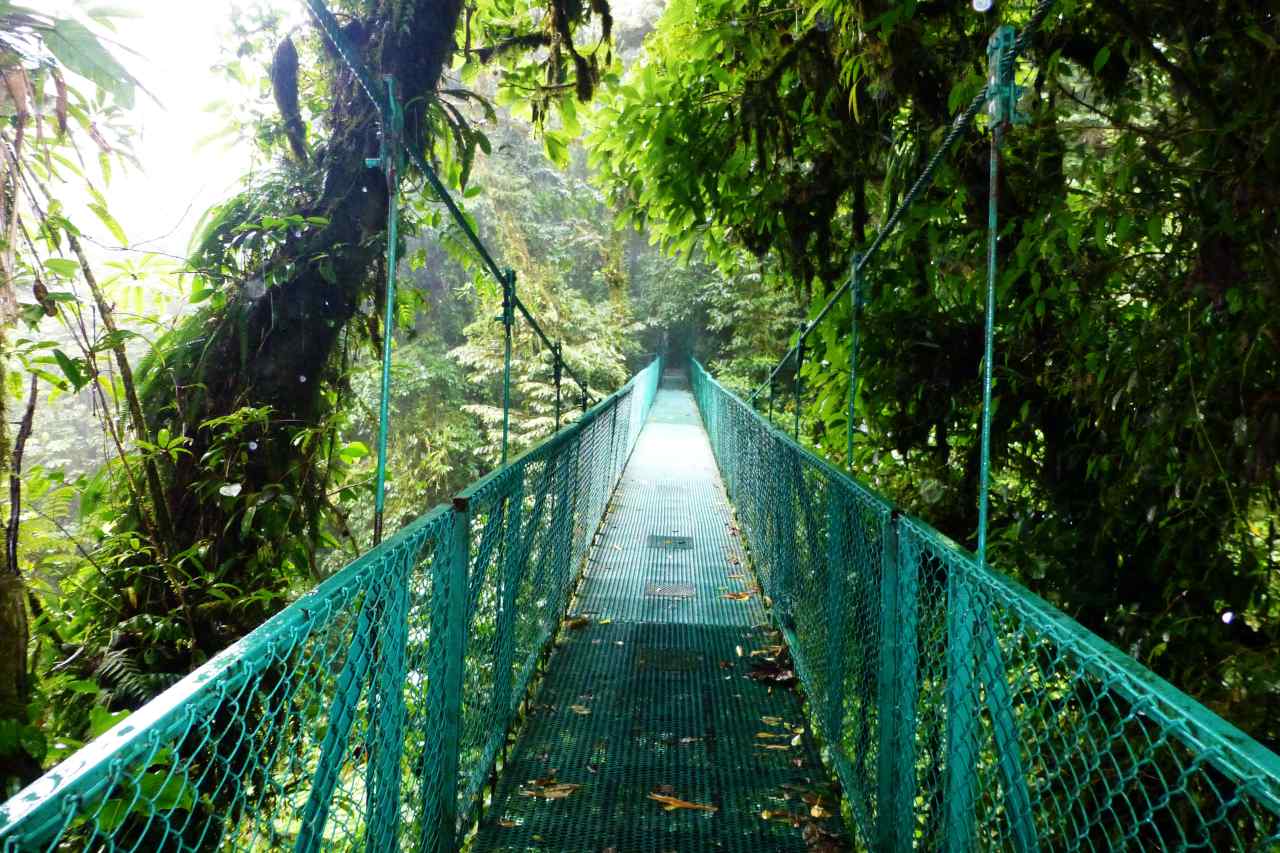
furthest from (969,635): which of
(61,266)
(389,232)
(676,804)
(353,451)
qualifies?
(353,451)

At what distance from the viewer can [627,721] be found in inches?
102

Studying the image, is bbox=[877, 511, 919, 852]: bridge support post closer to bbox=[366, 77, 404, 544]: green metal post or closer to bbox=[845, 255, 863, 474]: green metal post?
bbox=[845, 255, 863, 474]: green metal post

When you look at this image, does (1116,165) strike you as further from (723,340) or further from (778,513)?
(723,340)

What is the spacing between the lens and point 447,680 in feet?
5.54

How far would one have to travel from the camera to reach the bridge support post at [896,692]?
5.26 feet

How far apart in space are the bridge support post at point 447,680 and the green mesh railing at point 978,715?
0.94 metres

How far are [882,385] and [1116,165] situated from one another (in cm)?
109

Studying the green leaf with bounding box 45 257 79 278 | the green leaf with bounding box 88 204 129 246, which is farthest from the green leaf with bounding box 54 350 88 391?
the green leaf with bounding box 88 204 129 246

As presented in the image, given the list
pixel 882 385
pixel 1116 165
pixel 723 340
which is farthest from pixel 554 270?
pixel 1116 165

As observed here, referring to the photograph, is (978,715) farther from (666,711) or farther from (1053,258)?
(666,711)

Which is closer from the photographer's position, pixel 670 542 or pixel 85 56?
pixel 85 56

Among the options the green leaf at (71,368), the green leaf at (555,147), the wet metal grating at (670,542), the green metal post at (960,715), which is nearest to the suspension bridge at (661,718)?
the green metal post at (960,715)

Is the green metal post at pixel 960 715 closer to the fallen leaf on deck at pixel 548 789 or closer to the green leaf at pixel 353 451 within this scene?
the fallen leaf on deck at pixel 548 789

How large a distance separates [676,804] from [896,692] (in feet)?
2.44
